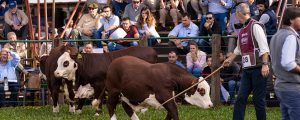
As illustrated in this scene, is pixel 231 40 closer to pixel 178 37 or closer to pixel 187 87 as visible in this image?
pixel 178 37

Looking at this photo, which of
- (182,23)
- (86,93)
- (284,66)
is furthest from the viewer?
(182,23)

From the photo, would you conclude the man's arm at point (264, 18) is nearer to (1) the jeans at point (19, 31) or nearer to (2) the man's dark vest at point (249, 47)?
(2) the man's dark vest at point (249, 47)

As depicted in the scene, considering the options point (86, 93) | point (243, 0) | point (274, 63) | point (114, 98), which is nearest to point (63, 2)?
point (243, 0)

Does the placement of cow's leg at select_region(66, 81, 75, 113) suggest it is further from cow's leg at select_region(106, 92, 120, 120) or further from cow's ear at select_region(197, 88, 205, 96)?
cow's ear at select_region(197, 88, 205, 96)

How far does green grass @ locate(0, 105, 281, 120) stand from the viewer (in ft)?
49.5

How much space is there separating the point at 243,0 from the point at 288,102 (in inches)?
379

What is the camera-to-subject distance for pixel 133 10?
20547 millimetres

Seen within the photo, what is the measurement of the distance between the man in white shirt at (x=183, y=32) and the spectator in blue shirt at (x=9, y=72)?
11.9ft

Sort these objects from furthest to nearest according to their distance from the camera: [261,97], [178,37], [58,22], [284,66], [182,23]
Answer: [58,22]
[182,23]
[178,37]
[261,97]
[284,66]

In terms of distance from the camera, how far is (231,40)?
1819 centimetres

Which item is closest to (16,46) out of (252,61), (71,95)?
(71,95)

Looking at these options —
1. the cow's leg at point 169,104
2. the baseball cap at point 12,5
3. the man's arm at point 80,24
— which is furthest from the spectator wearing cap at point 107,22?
the cow's leg at point 169,104

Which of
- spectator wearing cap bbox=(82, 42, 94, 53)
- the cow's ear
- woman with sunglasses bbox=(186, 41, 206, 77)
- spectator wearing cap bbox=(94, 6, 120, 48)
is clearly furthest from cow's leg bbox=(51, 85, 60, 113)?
the cow's ear

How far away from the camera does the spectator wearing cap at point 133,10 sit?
20406 mm
